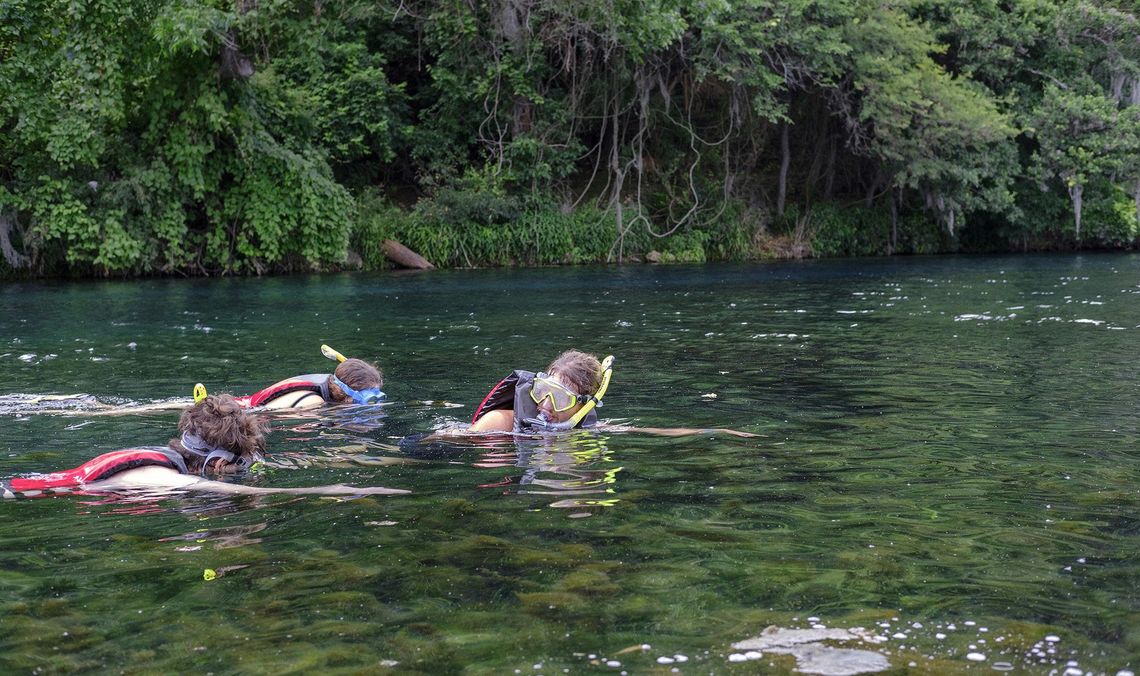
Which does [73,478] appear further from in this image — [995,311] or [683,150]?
[683,150]

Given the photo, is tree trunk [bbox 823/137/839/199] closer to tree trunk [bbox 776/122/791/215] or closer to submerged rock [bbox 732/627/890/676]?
tree trunk [bbox 776/122/791/215]

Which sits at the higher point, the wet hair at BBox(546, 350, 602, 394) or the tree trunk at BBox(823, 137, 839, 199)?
the tree trunk at BBox(823, 137, 839, 199)

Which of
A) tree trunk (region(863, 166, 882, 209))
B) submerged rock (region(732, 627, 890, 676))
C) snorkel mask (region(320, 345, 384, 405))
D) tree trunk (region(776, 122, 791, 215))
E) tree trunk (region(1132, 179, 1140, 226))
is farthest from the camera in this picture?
tree trunk (region(863, 166, 882, 209))

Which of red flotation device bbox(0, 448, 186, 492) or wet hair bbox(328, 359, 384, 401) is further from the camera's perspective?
wet hair bbox(328, 359, 384, 401)

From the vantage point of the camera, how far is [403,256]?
99.0 feet

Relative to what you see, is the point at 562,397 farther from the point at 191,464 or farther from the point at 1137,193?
the point at 1137,193

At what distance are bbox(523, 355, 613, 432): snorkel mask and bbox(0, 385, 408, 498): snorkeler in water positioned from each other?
69.6 inches

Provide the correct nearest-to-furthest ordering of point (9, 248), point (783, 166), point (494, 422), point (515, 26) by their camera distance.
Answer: point (494, 422), point (9, 248), point (515, 26), point (783, 166)

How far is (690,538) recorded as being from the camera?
557 cm

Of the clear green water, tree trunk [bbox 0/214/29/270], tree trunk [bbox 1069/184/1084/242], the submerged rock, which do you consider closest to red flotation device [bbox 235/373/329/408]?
the clear green water

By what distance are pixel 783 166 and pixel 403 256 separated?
12.0 meters

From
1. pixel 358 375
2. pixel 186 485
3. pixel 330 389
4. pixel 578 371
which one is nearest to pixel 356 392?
pixel 358 375

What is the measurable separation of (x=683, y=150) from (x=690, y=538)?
99.0ft

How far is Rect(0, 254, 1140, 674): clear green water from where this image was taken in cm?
428
